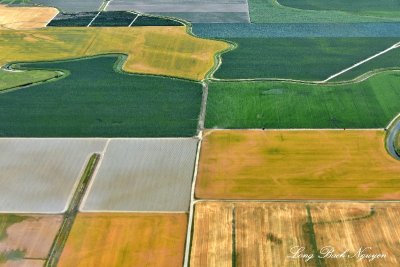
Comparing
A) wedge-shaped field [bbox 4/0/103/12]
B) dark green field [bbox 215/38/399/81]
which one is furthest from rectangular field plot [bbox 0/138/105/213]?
wedge-shaped field [bbox 4/0/103/12]

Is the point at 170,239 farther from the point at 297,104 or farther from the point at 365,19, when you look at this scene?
the point at 365,19

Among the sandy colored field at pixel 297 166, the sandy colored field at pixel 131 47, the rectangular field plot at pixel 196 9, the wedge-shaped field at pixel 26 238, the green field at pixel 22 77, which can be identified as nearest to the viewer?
the wedge-shaped field at pixel 26 238

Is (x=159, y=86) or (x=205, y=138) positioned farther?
(x=159, y=86)

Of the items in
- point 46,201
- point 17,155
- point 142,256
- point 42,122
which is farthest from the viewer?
point 42,122

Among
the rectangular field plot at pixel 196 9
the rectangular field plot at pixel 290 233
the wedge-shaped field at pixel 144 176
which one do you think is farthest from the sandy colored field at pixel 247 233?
the rectangular field plot at pixel 196 9

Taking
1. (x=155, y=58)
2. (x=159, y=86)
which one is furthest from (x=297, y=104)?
(x=155, y=58)

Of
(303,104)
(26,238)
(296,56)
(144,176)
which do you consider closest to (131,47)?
(296,56)

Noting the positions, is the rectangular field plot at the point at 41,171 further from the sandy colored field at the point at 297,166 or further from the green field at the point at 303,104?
the green field at the point at 303,104

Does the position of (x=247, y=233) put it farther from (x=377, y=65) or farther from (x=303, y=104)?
(x=377, y=65)
